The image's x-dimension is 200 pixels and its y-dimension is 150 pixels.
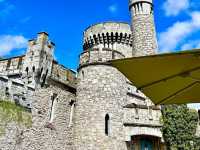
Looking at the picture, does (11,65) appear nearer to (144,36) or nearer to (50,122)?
(50,122)

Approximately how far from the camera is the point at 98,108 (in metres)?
16.8

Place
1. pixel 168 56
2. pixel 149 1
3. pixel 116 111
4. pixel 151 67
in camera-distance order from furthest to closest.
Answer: pixel 149 1 < pixel 116 111 < pixel 151 67 < pixel 168 56

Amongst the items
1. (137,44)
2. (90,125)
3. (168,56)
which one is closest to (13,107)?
(90,125)

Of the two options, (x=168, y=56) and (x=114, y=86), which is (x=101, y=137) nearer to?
(x=114, y=86)

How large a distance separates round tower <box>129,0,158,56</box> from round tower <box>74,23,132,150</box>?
19.5ft

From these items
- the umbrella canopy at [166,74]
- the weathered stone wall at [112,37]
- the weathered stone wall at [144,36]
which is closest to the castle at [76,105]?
the weathered stone wall at [144,36]

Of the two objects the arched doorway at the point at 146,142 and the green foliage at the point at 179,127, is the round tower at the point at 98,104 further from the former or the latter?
the green foliage at the point at 179,127

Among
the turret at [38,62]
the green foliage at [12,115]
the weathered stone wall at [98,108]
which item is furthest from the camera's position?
the weathered stone wall at [98,108]

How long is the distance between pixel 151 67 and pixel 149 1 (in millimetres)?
23836

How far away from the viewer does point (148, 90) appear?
16.2ft

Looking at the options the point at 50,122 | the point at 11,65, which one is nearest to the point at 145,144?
the point at 50,122

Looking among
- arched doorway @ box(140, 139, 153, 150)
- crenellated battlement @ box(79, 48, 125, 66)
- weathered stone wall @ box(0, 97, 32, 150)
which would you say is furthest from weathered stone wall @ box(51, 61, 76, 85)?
arched doorway @ box(140, 139, 153, 150)

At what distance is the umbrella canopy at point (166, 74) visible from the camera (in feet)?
12.8

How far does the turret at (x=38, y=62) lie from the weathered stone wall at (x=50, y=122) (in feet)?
2.17
